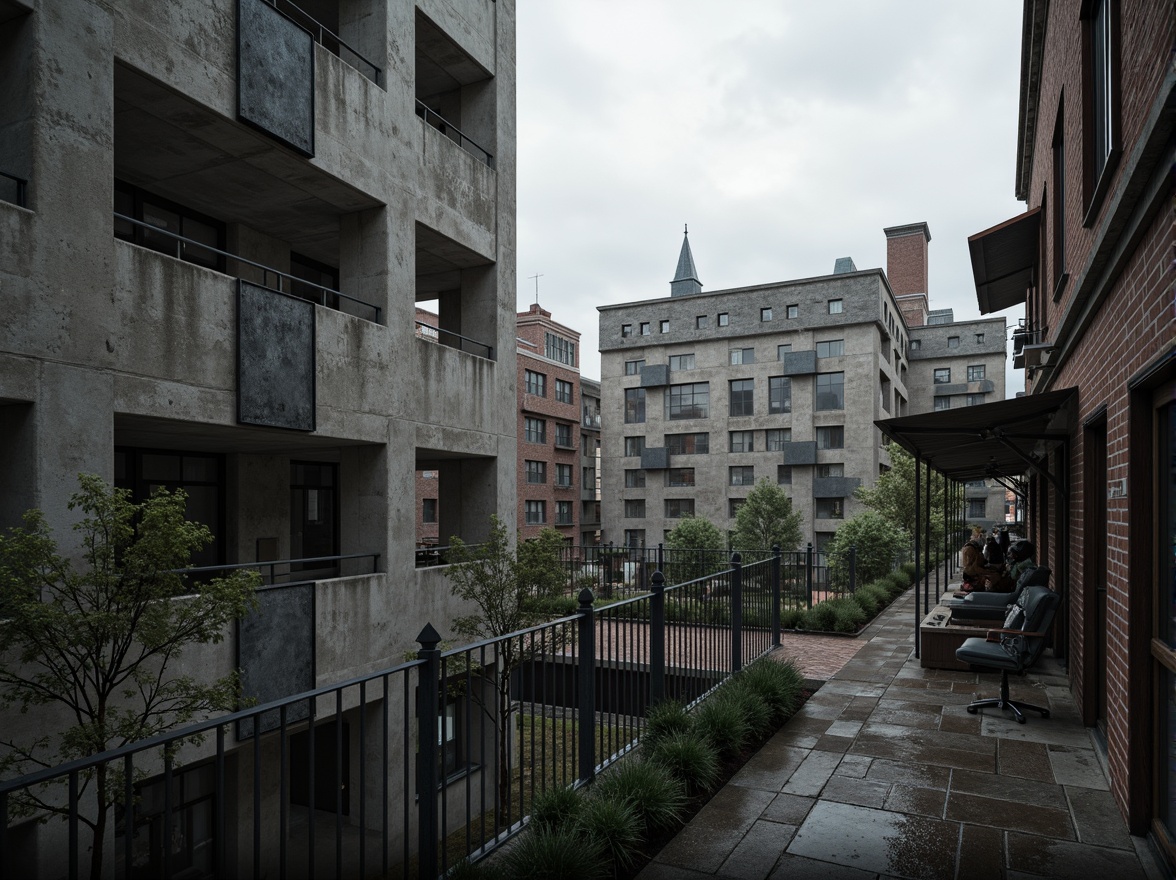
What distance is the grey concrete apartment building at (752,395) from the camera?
47.3 metres

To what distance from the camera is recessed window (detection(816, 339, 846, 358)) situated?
47688mm

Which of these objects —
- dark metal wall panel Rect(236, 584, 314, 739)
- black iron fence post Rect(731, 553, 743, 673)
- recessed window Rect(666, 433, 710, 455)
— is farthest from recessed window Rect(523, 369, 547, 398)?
black iron fence post Rect(731, 553, 743, 673)

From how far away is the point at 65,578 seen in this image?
6.78 metres

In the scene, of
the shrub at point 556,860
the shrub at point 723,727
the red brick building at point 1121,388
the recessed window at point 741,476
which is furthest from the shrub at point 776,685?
the recessed window at point 741,476

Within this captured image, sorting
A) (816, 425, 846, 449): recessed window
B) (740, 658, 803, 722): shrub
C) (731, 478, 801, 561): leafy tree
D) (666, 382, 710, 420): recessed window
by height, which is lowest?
(731, 478, 801, 561): leafy tree

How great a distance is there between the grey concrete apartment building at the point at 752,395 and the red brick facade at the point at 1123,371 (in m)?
38.8

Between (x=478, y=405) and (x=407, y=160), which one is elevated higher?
(x=407, y=160)

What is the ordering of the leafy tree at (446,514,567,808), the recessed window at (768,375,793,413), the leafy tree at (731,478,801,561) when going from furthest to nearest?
the recessed window at (768,375,793,413) < the leafy tree at (731,478,801,561) < the leafy tree at (446,514,567,808)

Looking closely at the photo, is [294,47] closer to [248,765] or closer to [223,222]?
[223,222]

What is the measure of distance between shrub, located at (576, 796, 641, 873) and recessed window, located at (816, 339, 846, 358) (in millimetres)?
45439

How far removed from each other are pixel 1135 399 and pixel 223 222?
12.6 metres

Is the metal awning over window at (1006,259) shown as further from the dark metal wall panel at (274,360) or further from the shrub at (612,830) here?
the shrub at (612,830)

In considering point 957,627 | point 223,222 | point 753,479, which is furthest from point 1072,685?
point 753,479

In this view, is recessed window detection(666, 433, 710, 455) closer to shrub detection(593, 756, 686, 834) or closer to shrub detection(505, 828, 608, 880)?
shrub detection(593, 756, 686, 834)
